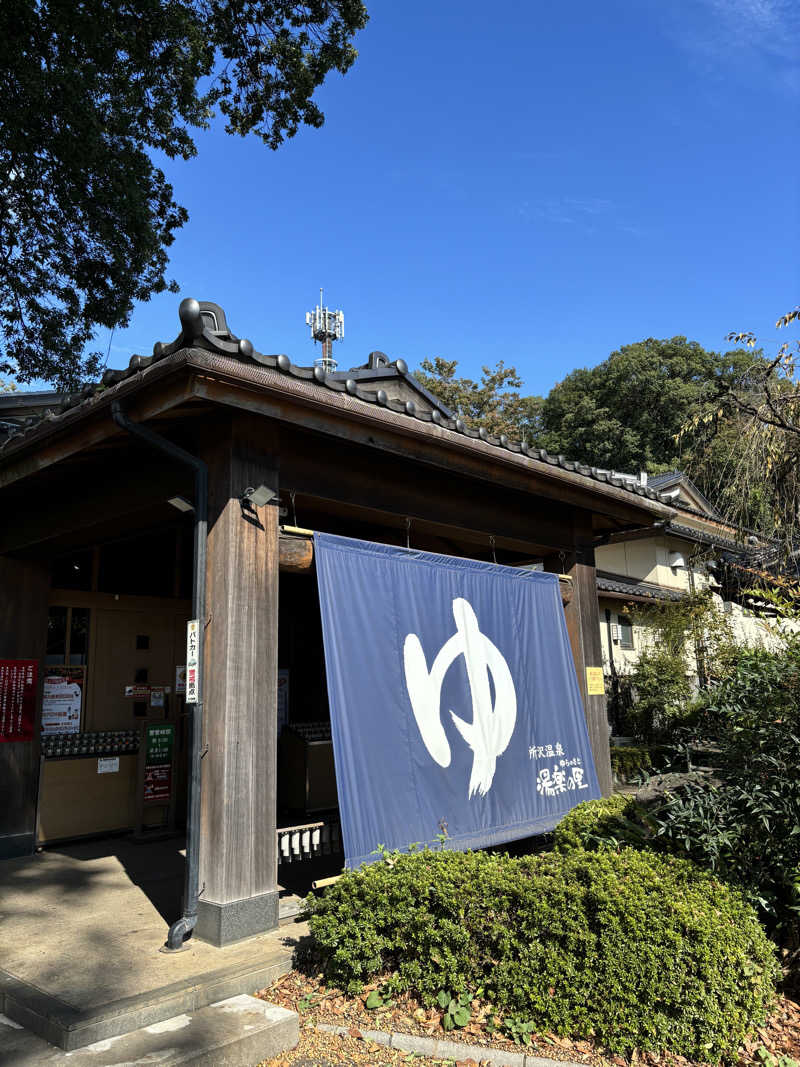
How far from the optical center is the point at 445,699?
599 centimetres

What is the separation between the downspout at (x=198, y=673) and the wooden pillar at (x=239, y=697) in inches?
2.1

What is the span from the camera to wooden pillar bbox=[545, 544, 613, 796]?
8156mm

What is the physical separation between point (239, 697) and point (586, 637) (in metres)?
4.64

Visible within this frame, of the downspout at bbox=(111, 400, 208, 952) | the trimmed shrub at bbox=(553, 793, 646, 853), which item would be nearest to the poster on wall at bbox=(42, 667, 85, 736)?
the downspout at bbox=(111, 400, 208, 952)

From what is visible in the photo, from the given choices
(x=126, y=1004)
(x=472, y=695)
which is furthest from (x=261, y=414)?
(x=126, y=1004)

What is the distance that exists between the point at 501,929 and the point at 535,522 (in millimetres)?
4688

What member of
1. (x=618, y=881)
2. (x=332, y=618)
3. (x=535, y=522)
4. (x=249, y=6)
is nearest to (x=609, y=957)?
(x=618, y=881)

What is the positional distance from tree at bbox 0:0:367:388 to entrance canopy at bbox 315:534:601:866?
6.51 metres

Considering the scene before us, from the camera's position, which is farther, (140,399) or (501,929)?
(140,399)

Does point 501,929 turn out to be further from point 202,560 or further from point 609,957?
point 202,560

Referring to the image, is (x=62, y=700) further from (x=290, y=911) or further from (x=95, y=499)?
(x=290, y=911)

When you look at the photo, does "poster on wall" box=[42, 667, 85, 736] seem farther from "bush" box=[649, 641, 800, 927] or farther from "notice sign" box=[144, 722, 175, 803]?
"bush" box=[649, 641, 800, 927]

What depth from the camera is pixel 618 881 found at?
13.5ft

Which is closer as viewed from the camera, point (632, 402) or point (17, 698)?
point (17, 698)
